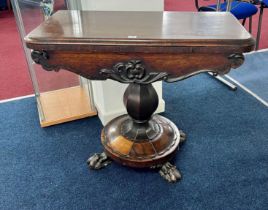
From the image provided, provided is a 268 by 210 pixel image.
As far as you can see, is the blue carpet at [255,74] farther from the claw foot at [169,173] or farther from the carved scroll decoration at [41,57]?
the carved scroll decoration at [41,57]

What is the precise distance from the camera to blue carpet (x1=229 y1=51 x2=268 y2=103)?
7.62ft

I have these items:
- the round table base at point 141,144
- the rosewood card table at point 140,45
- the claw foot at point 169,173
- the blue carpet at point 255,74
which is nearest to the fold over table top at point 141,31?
the rosewood card table at point 140,45

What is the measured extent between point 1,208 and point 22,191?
12 cm

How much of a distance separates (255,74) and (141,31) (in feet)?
5.97

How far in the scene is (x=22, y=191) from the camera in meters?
1.45

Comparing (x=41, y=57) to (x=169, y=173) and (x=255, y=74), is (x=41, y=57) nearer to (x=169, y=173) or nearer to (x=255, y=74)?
(x=169, y=173)

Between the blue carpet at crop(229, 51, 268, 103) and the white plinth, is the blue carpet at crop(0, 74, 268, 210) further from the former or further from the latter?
the blue carpet at crop(229, 51, 268, 103)

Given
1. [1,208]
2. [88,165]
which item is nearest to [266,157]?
[88,165]

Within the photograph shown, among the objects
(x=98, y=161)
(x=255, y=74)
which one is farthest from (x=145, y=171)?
(x=255, y=74)

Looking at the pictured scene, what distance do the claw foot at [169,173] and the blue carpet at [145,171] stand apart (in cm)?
3

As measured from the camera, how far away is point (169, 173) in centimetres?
148

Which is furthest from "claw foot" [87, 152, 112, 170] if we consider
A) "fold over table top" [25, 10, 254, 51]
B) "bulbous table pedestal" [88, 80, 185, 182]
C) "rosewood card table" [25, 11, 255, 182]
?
"fold over table top" [25, 10, 254, 51]

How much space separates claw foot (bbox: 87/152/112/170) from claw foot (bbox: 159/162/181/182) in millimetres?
314

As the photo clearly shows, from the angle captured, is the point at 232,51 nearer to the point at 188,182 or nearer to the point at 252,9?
the point at 188,182
